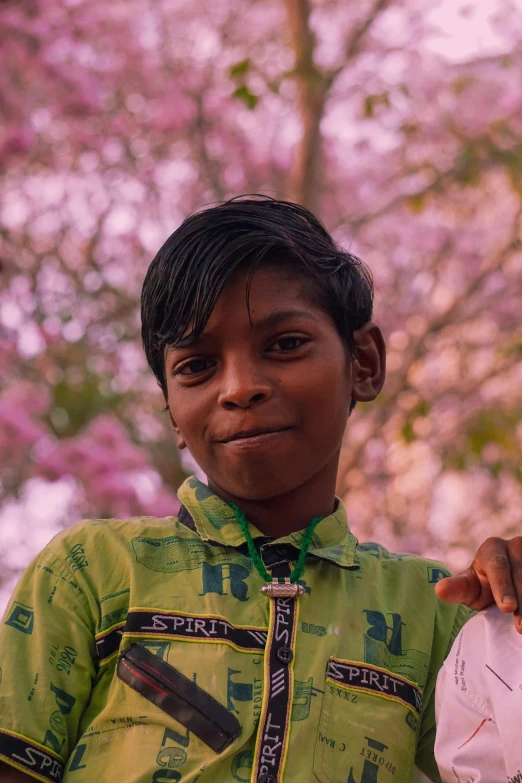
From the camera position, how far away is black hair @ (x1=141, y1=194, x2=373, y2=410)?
1.56 metres

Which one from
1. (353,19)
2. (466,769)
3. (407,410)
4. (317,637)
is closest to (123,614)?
(317,637)

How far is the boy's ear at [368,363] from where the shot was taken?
1.75 m

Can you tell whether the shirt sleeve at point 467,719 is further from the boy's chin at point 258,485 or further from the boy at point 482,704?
the boy's chin at point 258,485

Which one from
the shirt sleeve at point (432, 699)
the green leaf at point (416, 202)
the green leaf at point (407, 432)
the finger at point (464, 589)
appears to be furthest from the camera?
the green leaf at point (416, 202)

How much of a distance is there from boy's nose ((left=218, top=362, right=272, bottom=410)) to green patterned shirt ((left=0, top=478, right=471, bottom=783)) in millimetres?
195

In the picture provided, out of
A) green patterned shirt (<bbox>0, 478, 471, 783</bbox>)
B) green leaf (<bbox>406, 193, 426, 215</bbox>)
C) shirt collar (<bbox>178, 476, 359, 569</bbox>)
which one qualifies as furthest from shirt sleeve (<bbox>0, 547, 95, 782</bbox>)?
green leaf (<bbox>406, 193, 426, 215</bbox>)

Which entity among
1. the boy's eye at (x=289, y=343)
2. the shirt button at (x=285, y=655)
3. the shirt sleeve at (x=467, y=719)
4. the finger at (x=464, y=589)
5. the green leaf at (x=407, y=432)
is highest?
the green leaf at (x=407, y=432)

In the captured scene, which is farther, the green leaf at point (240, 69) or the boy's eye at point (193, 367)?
the green leaf at point (240, 69)

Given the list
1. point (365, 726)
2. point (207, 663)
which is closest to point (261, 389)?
point (207, 663)

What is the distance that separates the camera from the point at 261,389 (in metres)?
1.50

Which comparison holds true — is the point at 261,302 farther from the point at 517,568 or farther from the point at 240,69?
the point at 240,69

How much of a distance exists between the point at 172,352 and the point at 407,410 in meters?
3.46

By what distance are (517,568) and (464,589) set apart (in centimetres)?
7

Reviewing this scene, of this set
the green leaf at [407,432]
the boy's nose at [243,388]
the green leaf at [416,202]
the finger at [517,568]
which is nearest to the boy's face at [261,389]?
the boy's nose at [243,388]
